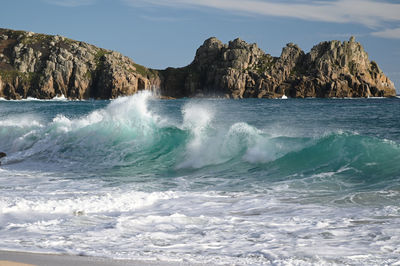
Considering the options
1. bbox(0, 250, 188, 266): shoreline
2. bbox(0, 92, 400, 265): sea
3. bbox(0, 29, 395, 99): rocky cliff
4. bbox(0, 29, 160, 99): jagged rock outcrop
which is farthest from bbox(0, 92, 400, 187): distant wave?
bbox(0, 29, 160, 99): jagged rock outcrop

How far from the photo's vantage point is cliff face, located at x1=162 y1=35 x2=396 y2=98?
152 meters

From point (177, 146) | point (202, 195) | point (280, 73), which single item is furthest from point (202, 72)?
point (202, 195)

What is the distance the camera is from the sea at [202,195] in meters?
6.00

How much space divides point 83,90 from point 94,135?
13952 centimetres

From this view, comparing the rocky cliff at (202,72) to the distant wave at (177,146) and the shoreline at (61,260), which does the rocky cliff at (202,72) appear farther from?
the shoreline at (61,260)

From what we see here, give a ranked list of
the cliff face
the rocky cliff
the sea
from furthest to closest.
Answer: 1. the rocky cliff
2. the cliff face
3. the sea

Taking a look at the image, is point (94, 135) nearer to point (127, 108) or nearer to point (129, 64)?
point (127, 108)

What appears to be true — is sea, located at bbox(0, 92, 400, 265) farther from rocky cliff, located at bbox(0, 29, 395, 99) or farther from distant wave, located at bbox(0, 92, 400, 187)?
rocky cliff, located at bbox(0, 29, 395, 99)

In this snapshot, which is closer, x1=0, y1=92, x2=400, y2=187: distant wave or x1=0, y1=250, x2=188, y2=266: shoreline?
x1=0, y1=250, x2=188, y2=266: shoreline

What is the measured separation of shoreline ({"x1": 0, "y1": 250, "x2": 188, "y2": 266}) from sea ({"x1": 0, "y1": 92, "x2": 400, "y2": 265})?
15cm

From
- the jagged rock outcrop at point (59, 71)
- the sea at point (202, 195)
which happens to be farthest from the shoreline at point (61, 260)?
the jagged rock outcrop at point (59, 71)

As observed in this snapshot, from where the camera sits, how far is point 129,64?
183125 millimetres

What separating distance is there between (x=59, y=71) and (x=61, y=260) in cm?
15970

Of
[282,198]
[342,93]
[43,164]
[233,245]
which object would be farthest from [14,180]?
[342,93]
